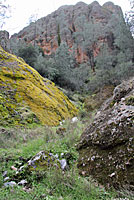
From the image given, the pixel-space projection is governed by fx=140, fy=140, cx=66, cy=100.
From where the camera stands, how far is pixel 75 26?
4225 cm

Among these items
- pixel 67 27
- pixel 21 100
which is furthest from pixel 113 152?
pixel 67 27

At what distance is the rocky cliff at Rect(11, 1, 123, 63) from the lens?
36781 mm

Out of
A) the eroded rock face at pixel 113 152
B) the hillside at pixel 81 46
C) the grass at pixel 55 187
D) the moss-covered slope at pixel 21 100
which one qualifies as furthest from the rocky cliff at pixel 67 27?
the grass at pixel 55 187

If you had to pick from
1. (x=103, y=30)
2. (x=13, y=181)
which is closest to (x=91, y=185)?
(x=13, y=181)

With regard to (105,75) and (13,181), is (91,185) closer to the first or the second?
(13,181)

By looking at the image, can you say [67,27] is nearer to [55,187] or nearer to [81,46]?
[81,46]

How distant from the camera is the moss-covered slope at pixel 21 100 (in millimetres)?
4980

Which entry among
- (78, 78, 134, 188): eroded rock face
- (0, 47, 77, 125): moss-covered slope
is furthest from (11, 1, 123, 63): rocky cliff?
(78, 78, 134, 188): eroded rock face

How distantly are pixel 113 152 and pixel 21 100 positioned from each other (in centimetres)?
458

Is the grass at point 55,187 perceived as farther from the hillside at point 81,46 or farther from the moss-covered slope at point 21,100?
the hillside at point 81,46

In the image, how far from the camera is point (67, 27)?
4206cm

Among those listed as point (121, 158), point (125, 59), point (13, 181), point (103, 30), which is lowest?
point (121, 158)

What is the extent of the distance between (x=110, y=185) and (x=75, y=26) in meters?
46.8

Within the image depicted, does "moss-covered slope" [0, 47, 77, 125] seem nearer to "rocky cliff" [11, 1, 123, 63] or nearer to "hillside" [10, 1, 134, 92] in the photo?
"hillside" [10, 1, 134, 92]
